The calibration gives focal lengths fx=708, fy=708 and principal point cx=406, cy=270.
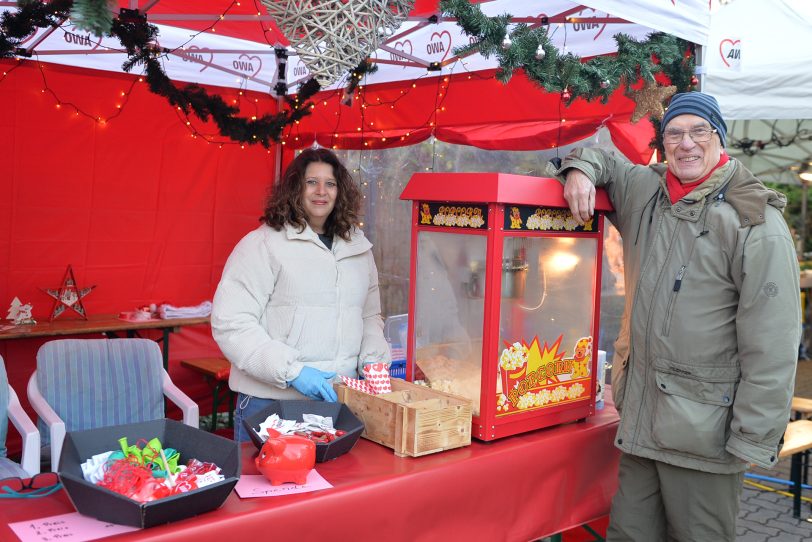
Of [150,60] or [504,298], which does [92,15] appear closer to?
[504,298]

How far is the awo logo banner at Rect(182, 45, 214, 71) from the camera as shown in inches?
195

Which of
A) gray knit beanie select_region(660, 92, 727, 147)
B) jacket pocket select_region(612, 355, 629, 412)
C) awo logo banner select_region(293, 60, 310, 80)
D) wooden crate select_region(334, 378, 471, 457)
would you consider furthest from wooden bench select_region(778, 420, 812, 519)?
awo logo banner select_region(293, 60, 310, 80)

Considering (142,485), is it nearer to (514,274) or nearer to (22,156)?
(514,274)

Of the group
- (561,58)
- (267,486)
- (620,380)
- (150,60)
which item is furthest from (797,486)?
(150,60)

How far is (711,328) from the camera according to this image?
2.06 meters

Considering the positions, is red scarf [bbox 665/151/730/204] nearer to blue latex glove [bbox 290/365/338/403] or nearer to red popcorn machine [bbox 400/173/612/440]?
red popcorn machine [bbox 400/173/612/440]

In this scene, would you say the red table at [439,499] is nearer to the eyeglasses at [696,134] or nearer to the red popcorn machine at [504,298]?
the red popcorn machine at [504,298]

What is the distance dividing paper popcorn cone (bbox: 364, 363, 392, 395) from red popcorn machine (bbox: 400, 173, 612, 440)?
0.76 feet

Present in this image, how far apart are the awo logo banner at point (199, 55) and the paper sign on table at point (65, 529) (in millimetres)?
3991

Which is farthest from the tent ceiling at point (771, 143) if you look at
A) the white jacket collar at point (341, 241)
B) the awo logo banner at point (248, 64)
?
the white jacket collar at point (341, 241)

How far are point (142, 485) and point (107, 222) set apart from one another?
14.3 feet

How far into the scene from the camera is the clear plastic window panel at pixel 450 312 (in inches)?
88.3

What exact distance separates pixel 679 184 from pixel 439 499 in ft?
3.93

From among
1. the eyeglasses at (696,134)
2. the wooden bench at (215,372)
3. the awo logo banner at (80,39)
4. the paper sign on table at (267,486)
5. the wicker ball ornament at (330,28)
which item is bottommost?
the wooden bench at (215,372)
